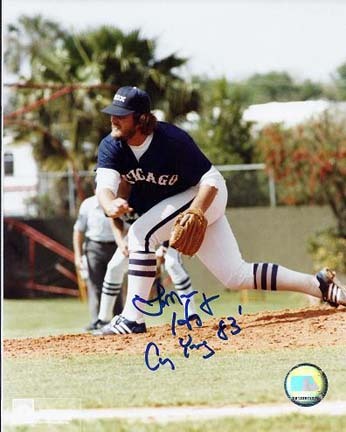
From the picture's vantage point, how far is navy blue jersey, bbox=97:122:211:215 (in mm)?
5863

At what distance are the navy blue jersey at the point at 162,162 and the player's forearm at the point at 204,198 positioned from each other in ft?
0.26

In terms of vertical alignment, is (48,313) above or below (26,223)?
below

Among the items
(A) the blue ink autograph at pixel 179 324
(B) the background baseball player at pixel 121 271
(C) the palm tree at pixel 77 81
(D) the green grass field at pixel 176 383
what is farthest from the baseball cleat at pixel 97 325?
(C) the palm tree at pixel 77 81

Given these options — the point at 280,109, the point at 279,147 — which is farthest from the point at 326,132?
the point at 280,109

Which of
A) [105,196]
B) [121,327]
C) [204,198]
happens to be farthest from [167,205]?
[121,327]

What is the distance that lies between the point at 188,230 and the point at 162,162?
1.34ft

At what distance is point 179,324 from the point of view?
5.80 metres

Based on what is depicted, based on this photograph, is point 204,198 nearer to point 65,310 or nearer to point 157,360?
point 157,360

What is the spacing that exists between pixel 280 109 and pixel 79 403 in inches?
130

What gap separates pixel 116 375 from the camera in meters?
5.41

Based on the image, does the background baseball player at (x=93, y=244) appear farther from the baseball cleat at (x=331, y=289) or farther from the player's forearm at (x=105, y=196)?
the baseball cleat at (x=331, y=289)

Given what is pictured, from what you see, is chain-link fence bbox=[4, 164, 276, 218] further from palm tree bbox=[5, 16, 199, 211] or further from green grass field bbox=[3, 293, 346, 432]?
green grass field bbox=[3, 293, 346, 432]

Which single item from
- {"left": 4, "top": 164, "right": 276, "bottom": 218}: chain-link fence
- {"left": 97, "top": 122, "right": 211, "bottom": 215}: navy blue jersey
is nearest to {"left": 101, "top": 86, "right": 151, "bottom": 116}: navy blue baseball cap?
{"left": 97, "top": 122, "right": 211, "bottom": 215}: navy blue jersey

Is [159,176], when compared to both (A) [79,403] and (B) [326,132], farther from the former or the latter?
(B) [326,132]
